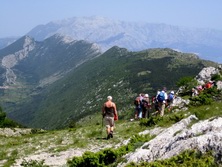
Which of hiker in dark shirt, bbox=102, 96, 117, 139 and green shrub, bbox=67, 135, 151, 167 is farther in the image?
hiker in dark shirt, bbox=102, 96, 117, 139

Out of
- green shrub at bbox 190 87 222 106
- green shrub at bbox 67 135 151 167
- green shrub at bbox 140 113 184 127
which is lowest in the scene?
green shrub at bbox 67 135 151 167

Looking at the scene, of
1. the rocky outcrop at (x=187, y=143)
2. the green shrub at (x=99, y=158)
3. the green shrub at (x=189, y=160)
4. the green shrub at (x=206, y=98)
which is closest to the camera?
the green shrub at (x=189, y=160)

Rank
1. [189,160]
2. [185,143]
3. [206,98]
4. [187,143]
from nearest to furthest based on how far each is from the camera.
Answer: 1. [189,160]
2. [187,143]
3. [185,143]
4. [206,98]

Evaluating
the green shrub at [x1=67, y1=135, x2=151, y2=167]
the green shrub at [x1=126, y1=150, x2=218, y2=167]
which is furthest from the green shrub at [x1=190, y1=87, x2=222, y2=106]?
the green shrub at [x1=126, y1=150, x2=218, y2=167]

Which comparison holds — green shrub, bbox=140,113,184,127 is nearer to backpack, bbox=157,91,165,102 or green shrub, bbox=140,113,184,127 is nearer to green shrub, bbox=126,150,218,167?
backpack, bbox=157,91,165,102

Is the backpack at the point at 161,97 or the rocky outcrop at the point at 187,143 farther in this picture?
the backpack at the point at 161,97

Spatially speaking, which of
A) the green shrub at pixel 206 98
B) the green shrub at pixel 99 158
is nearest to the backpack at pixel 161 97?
the green shrub at pixel 206 98

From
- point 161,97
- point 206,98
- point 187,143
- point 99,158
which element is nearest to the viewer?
point 187,143

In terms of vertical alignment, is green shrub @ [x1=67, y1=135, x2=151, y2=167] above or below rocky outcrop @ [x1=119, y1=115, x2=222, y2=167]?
below

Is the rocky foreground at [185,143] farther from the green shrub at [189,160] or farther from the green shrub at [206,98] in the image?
the green shrub at [206,98]

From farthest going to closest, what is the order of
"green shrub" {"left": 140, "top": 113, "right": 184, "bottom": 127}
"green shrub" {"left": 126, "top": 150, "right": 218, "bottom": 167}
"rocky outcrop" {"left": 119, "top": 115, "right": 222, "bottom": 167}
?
"green shrub" {"left": 140, "top": 113, "right": 184, "bottom": 127}
"rocky outcrop" {"left": 119, "top": 115, "right": 222, "bottom": 167}
"green shrub" {"left": 126, "top": 150, "right": 218, "bottom": 167}

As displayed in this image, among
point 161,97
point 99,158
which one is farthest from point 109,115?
point 99,158

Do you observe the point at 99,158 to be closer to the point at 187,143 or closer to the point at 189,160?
the point at 187,143

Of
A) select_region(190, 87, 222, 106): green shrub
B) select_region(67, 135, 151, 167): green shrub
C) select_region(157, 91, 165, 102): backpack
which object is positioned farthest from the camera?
select_region(157, 91, 165, 102): backpack
